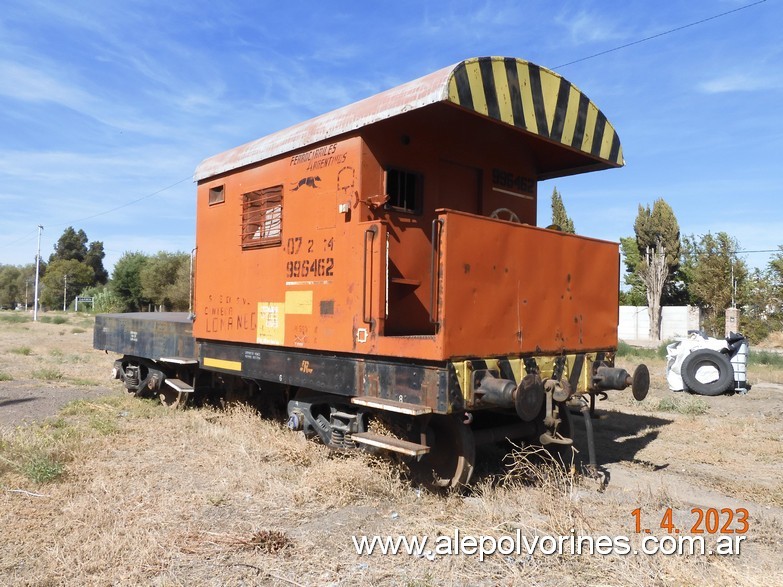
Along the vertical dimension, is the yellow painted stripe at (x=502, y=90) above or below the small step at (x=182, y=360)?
above

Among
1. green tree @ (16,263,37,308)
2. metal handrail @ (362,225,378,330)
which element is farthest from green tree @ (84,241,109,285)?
metal handrail @ (362,225,378,330)

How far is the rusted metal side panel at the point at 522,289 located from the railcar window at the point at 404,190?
3.85ft

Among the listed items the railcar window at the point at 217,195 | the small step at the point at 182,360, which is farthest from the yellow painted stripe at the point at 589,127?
the small step at the point at 182,360

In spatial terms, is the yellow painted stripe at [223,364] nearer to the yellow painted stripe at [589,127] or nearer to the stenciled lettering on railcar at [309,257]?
the stenciled lettering on railcar at [309,257]

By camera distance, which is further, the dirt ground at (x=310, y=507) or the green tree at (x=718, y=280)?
the green tree at (x=718, y=280)

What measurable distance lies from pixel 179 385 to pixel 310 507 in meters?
4.47

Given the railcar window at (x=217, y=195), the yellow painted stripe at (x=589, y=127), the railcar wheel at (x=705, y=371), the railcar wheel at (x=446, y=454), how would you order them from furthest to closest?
the railcar wheel at (x=705, y=371) < the railcar window at (x=217, y=195) < the yellow painted stripe at (x=589, y=127) < the railcar wheel at (x=446, y=454)

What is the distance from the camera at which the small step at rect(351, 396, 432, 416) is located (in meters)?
4.46

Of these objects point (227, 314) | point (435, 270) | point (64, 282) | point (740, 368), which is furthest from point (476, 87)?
point (64, 282)

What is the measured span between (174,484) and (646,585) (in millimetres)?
3825

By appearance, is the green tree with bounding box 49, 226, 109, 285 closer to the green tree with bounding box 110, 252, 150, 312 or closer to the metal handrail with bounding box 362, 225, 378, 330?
the green tree with bounding box 110, 252, 150, 312

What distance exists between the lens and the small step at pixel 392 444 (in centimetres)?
455

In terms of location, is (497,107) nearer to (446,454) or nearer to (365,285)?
(365,285)

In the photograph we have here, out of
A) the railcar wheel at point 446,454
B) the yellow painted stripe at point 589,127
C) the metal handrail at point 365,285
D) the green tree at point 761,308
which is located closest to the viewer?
the railcar wheel at point 446,454
